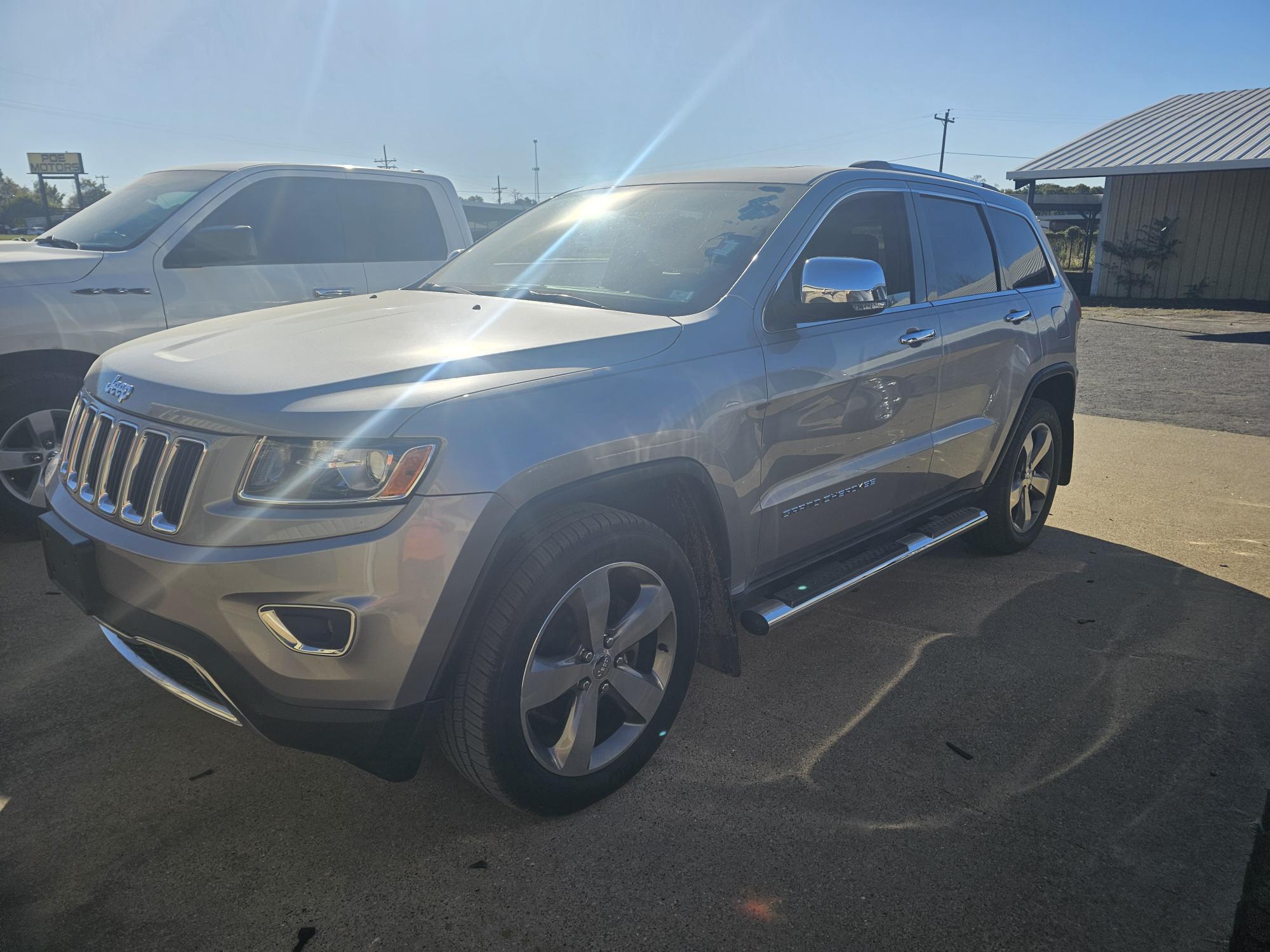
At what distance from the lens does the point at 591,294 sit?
3215 millimetres

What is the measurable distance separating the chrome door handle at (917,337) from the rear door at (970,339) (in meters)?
0.13

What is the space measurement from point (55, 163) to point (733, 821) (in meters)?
87.0

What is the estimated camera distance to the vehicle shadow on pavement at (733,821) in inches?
88.0

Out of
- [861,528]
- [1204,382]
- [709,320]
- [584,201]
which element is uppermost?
[584,201]

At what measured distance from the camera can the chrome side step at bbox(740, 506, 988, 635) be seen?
3.00 m

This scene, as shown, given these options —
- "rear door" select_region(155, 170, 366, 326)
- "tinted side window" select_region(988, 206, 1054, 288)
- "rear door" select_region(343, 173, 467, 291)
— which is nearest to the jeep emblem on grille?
"rear door" select_region(155, 170, 366, 326)

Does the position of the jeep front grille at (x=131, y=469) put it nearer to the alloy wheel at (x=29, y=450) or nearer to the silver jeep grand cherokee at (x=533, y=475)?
the silver jeep grand cherokee at (x=533, y=475)

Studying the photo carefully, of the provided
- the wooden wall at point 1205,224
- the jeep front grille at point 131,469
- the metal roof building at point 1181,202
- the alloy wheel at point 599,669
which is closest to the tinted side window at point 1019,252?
the alloy wheel at point 599,669

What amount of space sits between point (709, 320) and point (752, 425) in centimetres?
36

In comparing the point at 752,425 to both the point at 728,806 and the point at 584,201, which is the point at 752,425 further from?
the point at 584,201

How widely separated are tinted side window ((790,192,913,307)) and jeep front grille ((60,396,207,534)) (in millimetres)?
2333

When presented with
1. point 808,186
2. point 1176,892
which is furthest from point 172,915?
point 808,186

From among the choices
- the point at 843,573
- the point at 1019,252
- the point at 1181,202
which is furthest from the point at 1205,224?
the point at 843,573

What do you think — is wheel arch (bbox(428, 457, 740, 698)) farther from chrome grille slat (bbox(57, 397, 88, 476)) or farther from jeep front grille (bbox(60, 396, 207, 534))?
chrome grille slat (bbox(57, 397, 88, 476))
